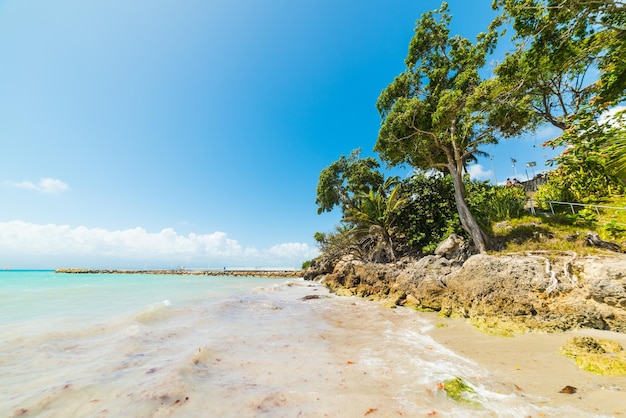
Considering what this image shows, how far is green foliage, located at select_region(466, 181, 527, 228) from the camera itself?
1157cm

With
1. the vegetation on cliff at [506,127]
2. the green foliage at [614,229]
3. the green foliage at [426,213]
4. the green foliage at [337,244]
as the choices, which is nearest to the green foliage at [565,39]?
the vegetation on cliff at [506,127]

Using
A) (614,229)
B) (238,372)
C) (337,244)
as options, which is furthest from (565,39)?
(337,244)

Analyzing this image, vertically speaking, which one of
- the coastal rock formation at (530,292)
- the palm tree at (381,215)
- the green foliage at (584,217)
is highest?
the palm tree at (381,215)

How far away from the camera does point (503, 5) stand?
7777 mm

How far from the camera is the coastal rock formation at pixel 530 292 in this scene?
452 centimetres

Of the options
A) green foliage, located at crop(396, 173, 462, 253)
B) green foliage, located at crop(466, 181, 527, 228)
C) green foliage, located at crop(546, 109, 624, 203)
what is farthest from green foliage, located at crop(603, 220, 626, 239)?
green foliage, located at crop(396, 173, 462, 253)

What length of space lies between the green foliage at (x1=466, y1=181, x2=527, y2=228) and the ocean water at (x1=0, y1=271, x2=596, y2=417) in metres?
8.94

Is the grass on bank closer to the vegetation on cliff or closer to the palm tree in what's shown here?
the vegetation on cliff

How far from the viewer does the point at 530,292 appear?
5629 mm

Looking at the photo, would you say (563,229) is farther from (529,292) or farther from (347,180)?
(347,180)

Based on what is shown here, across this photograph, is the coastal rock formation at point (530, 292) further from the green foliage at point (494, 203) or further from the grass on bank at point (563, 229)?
the green foliage at point (494, 203)

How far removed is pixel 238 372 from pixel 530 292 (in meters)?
6.60

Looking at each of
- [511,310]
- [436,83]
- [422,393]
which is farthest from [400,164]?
[422,393]

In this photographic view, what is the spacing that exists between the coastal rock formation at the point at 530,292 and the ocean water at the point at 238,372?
1.57 meters
